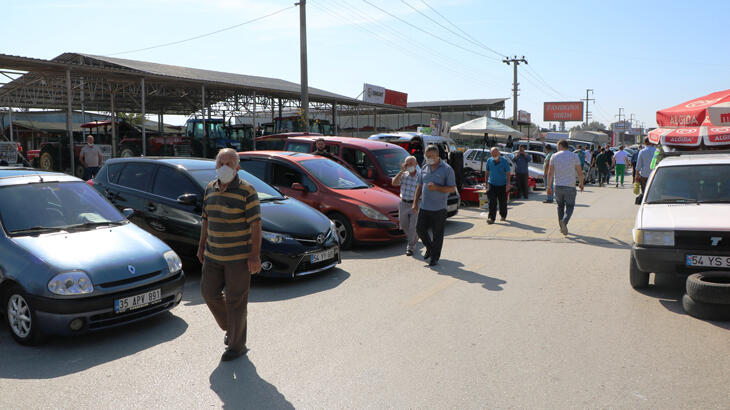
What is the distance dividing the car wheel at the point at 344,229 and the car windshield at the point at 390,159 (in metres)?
2.96

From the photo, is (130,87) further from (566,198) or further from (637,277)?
(637,277)

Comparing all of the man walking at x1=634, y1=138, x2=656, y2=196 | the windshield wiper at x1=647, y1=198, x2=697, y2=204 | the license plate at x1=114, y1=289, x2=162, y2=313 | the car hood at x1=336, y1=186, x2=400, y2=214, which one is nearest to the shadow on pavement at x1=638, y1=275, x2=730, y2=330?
the windshield wiper at x1=647, y1=198, x2=697, y2=204

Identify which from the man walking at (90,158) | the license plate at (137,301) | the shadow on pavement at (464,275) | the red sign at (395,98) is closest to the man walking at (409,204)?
the shadow on pavement at (464,275)

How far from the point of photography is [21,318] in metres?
4.71

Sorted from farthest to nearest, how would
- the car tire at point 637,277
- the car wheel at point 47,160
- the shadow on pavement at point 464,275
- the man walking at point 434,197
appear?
the car wheel at point 47,160 < the man walking at point 434,197 < the shadow on pavement at point 464,275 < the car tire at point 637,277

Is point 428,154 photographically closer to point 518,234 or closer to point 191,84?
point 518,234

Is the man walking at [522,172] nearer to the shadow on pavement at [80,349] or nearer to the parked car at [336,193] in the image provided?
the parked car at [336,193]

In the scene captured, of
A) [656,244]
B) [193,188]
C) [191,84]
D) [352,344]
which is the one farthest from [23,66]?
[656,244]

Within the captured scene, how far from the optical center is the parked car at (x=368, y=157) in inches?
470

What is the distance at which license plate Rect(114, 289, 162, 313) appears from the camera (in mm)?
4785

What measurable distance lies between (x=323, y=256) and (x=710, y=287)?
431 cm

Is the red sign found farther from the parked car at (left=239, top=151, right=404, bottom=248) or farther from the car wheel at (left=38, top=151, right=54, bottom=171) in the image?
the parked car at (left=239, top=151, right=404, bottom=248)

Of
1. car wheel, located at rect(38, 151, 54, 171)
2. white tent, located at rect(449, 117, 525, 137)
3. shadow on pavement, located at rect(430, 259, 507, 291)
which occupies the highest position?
white tent, located at rect(449, 117, 525, 137)

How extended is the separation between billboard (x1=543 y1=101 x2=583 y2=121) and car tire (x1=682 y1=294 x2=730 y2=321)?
75.1 metres
